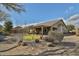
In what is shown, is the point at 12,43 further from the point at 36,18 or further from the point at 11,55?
the point at 36,18

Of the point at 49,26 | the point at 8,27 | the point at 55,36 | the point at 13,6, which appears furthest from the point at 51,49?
the point at 13,6

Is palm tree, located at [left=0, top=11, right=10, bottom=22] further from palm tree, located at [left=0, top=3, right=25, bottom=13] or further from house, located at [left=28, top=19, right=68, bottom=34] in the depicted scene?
house, located at [left=28, top=19, right=68, bottom=34]

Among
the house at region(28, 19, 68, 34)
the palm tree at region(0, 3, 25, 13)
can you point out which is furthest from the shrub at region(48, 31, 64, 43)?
the palm tree at region(0, 3, 25, 13)

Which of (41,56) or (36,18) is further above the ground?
(36,18)

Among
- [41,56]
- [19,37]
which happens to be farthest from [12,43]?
[41,56]

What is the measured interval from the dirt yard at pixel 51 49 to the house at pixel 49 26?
0.12 meters

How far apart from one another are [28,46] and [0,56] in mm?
364

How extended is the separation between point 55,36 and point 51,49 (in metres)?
0.17

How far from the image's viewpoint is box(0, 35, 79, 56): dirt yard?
4.18 metres

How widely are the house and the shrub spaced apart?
0.05m

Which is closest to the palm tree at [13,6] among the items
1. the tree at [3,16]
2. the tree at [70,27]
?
the tree at [3,16]

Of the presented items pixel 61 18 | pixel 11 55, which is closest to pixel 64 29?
pixel 61 18

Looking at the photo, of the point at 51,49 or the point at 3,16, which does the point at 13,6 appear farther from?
the point at 51,49

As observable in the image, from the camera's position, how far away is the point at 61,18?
417 cm
